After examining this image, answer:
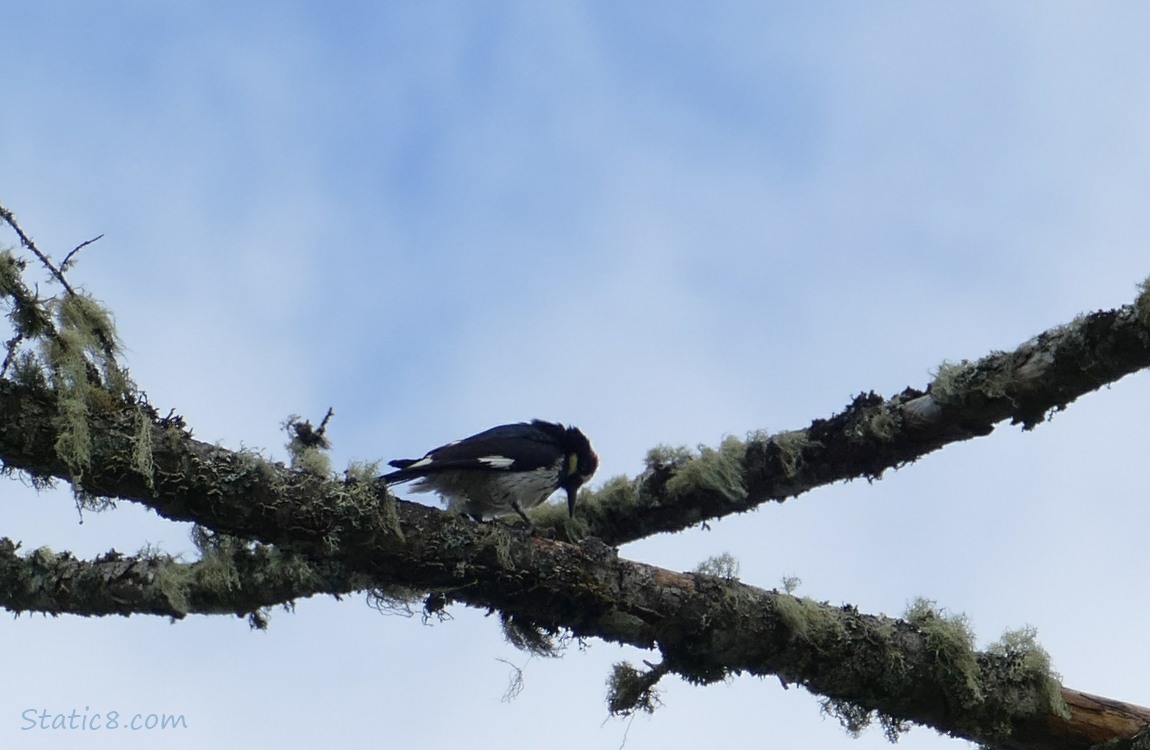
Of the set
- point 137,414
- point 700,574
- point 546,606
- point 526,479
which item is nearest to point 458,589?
point 546,606

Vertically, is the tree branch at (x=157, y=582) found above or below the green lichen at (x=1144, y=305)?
below

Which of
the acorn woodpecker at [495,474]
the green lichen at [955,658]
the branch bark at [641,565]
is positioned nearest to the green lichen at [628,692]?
the branch bark at [641,565]

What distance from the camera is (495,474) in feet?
26.0

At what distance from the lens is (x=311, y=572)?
20.9 ft

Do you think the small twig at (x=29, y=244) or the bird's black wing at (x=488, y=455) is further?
the bird's black wing at (x=488, y=455)

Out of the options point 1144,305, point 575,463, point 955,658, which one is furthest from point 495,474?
point 1144,305

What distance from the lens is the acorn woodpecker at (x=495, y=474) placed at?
25.7 ft

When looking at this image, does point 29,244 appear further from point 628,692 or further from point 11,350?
point 628,692

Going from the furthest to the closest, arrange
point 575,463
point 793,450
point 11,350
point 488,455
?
point 575,463
point 488,455
point 793,450
point 11,350

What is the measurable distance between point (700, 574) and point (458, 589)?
1163mm

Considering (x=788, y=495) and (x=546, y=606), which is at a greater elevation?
(x=788, y=495)

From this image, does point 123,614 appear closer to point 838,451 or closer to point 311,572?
point 311,572

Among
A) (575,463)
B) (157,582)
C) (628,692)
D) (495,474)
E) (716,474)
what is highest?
(575,463)

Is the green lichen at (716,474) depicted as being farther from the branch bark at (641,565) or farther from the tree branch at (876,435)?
the branch bark at (641,565)
